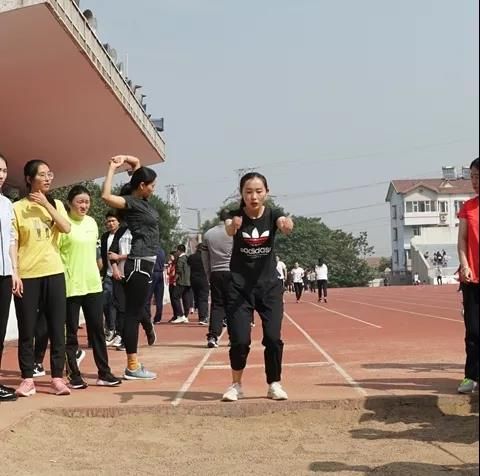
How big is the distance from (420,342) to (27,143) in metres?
9.81

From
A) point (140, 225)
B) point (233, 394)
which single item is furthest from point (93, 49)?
point (233, 394)

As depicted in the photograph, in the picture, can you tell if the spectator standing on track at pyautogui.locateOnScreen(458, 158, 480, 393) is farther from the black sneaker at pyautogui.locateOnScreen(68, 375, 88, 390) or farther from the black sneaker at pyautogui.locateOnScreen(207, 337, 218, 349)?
the black sneaker at pyautogui.locateOnScreen(207, 337, 218, 349)

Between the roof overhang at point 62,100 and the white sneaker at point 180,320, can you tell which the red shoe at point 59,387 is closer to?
the roof overhang at point 62,100

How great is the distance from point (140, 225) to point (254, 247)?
53.1 inches

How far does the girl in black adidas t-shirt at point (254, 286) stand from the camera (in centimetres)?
589

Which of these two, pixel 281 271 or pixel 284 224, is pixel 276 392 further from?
pixel 281 271

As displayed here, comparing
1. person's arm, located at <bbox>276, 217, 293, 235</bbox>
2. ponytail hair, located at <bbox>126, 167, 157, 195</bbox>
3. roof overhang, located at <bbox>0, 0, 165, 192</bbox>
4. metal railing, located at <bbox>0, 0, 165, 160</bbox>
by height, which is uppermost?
metal railing, located at <bbox>0, 0, 165, 160</bbox>

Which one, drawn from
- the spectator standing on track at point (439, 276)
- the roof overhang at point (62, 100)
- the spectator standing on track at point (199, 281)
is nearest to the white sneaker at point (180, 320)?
the spectator standing on track at point (199, 281)

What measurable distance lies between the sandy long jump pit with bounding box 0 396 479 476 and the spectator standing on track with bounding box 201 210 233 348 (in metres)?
4.41

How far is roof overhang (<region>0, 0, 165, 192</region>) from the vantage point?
32.0ft

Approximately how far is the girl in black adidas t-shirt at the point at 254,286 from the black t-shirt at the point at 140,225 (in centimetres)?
115

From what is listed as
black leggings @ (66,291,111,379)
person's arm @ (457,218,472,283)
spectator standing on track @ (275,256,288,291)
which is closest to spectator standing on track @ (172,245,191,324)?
spectator standing on track @ (275,256,288,291)

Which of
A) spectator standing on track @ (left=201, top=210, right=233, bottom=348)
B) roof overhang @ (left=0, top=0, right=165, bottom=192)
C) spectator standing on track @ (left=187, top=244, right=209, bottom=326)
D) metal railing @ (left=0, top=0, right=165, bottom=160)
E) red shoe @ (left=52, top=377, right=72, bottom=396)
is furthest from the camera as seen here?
spectator standing on track @ (left=187, top=244, right=209, bottom=326)

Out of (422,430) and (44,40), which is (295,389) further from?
(44,40)
